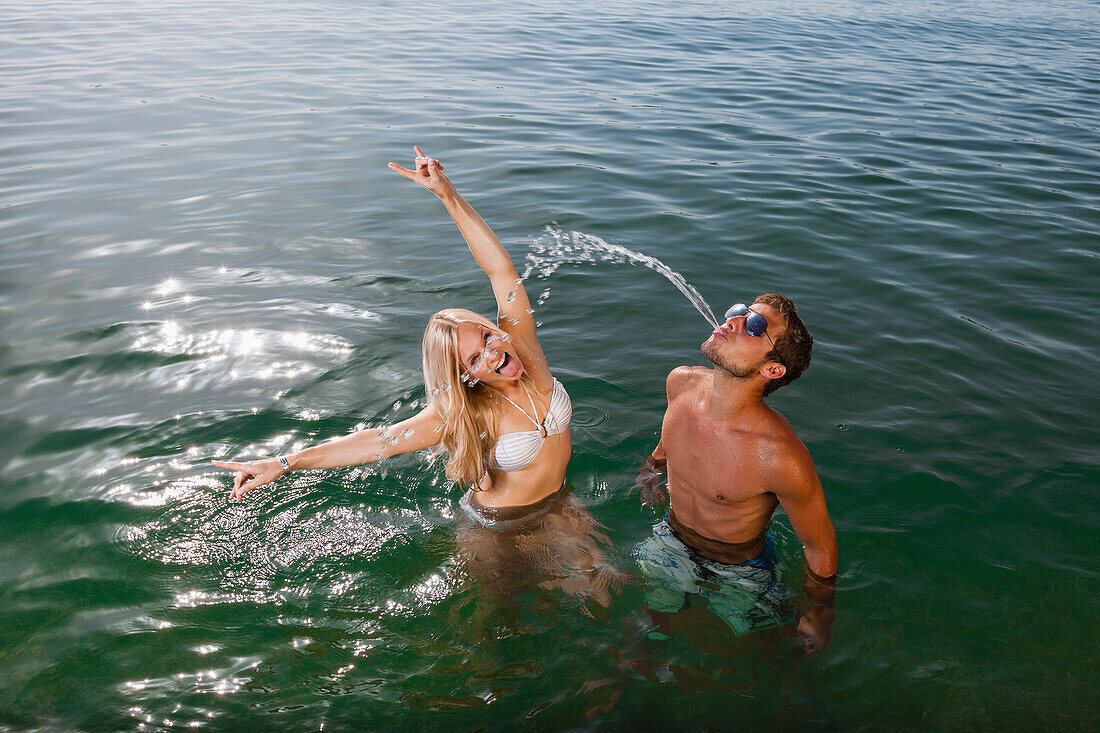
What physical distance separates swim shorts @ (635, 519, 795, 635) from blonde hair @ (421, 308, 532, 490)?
127 centimetres

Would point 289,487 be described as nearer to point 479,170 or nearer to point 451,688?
point 451,688

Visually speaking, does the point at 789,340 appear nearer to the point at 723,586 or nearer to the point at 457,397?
the point at 723,586

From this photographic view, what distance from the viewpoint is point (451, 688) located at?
414cm

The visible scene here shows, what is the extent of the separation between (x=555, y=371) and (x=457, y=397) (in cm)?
287

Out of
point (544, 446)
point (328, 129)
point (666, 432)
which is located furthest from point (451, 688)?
point (328, 129)

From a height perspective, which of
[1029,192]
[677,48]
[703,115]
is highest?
[677,48]

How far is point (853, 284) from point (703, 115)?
24.3 feet

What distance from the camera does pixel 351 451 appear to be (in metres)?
4.25

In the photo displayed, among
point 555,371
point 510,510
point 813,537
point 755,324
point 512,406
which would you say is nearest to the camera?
point 755,324

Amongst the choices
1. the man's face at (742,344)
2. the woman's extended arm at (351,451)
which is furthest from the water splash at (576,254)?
Result: the man's face at (742,344)

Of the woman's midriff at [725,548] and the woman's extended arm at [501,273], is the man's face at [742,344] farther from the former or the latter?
the woman's extended arm at [501,273]

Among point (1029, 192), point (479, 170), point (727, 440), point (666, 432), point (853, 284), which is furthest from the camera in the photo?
point (479, 170)

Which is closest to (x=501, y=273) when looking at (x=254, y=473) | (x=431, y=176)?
(x=431, y=176)

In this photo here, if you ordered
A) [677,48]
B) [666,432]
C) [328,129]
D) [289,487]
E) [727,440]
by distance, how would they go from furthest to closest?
[677,48], [328,129], [289,487], [666,432], [727,440]
